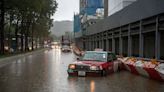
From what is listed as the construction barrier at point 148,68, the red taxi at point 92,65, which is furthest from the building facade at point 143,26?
the red taxi at point 92,65

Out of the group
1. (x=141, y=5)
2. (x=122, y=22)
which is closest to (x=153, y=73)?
(x=141, y=5)

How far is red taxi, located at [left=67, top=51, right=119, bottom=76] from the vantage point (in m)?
20.4

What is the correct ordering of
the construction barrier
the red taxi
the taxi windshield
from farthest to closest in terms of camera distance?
the taxi windshield < the red taxi < the construction barrier

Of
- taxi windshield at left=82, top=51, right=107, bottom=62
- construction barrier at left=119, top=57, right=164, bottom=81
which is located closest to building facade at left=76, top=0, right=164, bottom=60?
construction barrier at left=119, top=57, right=164, bottom=81

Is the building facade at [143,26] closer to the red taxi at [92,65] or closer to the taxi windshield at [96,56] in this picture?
the taxi windshield at [96,56]

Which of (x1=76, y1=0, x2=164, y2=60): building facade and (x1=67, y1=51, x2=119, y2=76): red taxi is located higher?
(x1=76, y1=0, x2=164, y2=60): building facade

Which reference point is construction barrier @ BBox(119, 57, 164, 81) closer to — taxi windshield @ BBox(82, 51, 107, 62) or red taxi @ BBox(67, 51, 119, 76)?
red taxi @ BBox(67, 51, 119, 76)

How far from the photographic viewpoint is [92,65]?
20438mm

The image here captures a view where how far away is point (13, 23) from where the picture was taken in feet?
220

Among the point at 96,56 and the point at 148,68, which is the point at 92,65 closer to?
the point at 96,56

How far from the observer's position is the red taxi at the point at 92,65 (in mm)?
20422

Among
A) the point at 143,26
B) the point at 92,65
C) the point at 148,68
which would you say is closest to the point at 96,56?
the point at 92,65

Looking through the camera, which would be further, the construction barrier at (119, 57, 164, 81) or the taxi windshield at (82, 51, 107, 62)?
the taxi windshield at (82, 51, 107, 62)

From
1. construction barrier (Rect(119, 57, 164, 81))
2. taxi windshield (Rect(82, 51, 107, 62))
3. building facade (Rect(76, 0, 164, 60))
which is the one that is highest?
building facade (Rect(76, 0, 164, 60))
